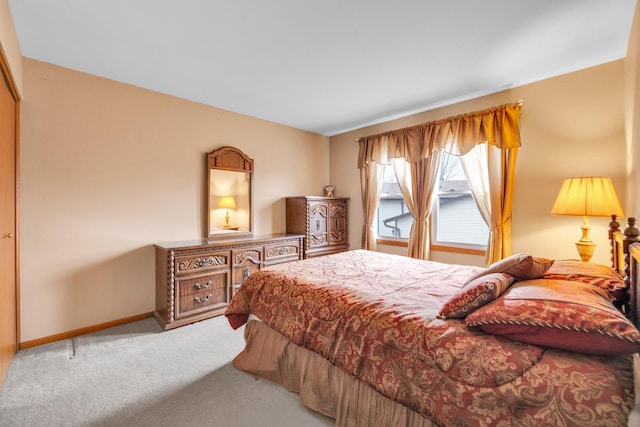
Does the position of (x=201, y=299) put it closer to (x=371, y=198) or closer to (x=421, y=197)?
(x=371, y=198)

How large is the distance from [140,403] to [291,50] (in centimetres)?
280

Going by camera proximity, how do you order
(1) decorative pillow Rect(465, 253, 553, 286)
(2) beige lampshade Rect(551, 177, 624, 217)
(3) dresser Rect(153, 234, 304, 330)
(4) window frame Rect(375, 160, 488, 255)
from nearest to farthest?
1. (1) decorative pillow Rect(465, 253, 553, 286)
2. (2) beige lampshade Rect(551, 177, 624, 217)
3. (3) dresser Rect(153, 234, 304, 330)
4. (4) window frame Rect(375, 160, 488, 255)

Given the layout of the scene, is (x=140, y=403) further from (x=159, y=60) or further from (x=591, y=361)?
(x=159, y=60)

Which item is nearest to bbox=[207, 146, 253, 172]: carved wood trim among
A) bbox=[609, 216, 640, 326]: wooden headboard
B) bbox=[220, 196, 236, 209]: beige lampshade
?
bbox=[220, 196, 236, 209]: beige lampshade

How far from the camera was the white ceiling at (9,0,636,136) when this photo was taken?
1853 millimetres

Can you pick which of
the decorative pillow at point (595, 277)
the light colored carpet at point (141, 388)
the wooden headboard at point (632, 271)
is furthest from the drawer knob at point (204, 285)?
the wooden headboard at point (632, 271)

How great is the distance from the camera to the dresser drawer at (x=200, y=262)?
2.85m

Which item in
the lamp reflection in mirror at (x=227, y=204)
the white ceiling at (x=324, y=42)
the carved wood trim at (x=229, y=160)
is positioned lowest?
the lamp reflection in mirror at (x=227, y=204)

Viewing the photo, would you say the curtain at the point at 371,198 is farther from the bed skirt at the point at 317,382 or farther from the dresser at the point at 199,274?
the bed skirt at the point at 317,382

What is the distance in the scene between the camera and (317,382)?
5.45 feet

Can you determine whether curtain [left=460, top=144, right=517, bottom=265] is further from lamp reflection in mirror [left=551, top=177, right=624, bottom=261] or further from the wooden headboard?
the wooden headboard

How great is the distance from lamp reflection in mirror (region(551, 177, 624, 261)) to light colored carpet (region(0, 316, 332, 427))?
244cm

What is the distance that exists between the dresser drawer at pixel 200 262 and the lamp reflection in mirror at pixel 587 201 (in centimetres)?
327

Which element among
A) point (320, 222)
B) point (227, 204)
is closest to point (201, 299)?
point (227, 204)
